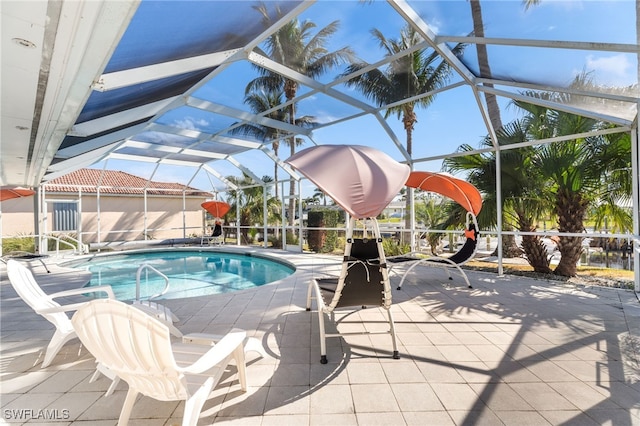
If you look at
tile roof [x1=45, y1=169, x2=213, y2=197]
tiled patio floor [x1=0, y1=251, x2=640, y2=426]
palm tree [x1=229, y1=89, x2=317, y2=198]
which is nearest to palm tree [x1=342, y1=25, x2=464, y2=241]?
palm tree [x1=229, y1=89, x2=317, y2=198]

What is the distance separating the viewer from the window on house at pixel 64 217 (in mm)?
14719

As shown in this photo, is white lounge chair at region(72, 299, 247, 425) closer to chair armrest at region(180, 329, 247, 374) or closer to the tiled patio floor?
chair armrest at region(180, 329, 247, 374)

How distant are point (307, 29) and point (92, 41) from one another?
4.56m

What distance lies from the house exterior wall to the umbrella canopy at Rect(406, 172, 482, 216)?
518 inches

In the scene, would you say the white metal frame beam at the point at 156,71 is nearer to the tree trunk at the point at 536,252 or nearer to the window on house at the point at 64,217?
the tree trunk at the point at 536,252

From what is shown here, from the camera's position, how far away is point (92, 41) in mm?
2059

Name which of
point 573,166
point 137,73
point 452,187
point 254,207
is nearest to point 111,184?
point 254,207

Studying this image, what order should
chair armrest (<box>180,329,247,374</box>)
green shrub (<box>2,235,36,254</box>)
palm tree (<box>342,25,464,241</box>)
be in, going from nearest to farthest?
chair armrest (<box>180,329,247,374</box>)
palm tree (<box>342,25,464,241</box>)
green shrub (<box>2,235,36,254</box>)

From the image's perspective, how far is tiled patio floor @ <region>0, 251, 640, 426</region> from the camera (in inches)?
90.1

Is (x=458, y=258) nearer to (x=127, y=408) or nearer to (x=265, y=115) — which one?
(x=127, y=408)

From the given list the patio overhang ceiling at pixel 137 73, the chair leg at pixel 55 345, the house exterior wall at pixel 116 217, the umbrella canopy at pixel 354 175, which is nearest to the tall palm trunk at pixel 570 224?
the patio overhang ceiling at pixel 137 73

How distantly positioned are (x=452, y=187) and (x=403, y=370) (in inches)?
203

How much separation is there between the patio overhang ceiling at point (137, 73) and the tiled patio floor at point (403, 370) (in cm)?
269

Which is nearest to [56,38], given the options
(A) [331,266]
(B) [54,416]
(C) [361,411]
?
(B) [54,416]
